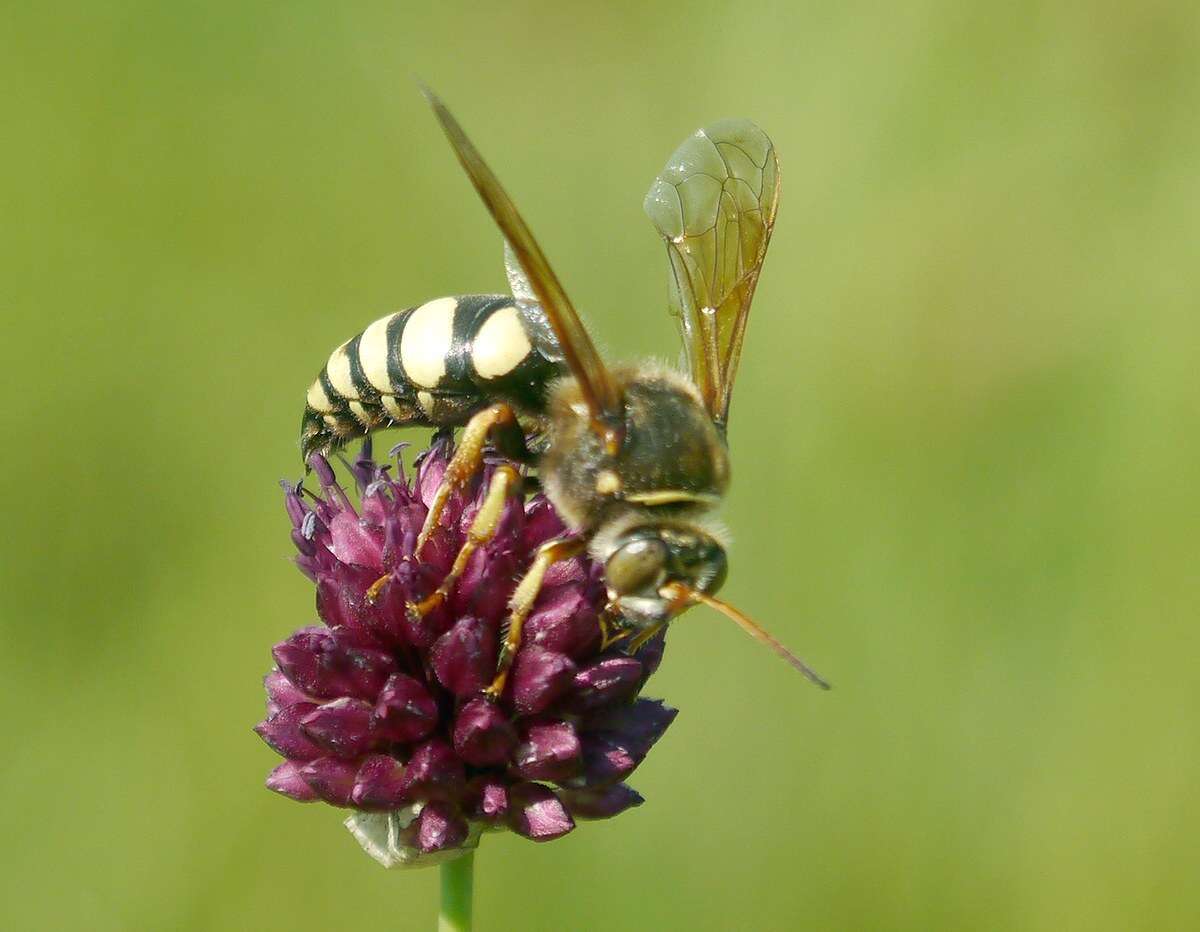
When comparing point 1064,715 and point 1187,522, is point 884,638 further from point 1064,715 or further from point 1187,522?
point 1187,522

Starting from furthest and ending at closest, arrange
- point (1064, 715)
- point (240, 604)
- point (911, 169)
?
point (911, 169), point (240, 604), point (1064, 715)

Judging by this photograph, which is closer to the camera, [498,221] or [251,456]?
[498,221]

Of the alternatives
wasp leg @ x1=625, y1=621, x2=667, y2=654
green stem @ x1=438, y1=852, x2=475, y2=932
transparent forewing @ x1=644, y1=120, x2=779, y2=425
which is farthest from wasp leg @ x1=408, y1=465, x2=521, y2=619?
transparent forewing @ x1=644, y1=120, x2=779, y2=425

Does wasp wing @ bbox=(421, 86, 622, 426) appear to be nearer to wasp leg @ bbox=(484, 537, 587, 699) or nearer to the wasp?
the wasp

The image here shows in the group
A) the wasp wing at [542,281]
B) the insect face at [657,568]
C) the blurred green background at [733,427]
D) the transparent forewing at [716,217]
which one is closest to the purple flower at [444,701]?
the insect face at [657,568]

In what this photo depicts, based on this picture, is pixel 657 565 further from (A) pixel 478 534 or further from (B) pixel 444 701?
(B) pixel 444 701

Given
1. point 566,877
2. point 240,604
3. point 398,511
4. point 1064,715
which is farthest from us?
point 240,604

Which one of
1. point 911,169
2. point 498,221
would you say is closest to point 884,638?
point 911,169
